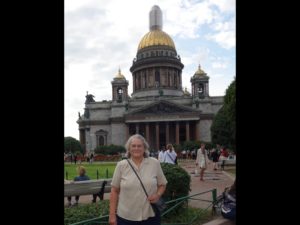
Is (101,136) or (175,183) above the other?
(101,136)

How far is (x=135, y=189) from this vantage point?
360 centimetres

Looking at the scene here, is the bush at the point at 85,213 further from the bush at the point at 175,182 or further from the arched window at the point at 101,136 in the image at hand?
the arched window at the point at 101,136

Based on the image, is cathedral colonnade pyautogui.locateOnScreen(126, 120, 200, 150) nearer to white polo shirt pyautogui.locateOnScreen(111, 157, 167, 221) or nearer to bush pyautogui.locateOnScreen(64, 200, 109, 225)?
bush pyautogui.locateOnScreen(64, 200, 109, 225)

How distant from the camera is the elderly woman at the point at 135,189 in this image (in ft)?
11.8

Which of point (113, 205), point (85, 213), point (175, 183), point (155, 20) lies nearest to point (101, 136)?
point (155, 20)

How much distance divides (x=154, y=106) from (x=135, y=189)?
188ft

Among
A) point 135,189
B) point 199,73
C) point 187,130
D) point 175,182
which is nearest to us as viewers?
point 135,189

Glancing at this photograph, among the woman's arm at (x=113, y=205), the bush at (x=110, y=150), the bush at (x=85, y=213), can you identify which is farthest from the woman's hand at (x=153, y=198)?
the bush at (x=110, y=150)

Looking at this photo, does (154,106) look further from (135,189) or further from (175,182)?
(135,189)

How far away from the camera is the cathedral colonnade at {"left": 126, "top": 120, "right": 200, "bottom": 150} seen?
60.7m

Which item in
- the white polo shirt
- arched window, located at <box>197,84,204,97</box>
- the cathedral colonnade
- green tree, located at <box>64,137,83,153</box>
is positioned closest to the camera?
the white polo shirt

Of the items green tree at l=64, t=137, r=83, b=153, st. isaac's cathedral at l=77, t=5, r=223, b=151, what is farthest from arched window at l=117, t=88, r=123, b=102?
green tree at l=64, t=137, r=83, b=153
